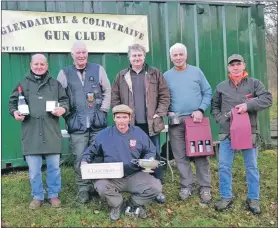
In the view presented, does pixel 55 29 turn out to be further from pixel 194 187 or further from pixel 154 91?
pixel 194 187

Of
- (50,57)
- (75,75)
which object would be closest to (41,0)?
(50,57)

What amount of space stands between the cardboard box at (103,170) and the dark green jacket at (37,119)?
1.67 feet

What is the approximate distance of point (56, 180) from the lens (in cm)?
443

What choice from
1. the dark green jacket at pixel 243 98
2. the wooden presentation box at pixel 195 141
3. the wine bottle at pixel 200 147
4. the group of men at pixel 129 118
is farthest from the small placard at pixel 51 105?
the dark green jacket at pixel 243 98

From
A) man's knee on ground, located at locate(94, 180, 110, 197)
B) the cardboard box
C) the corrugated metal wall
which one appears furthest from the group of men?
the corrugated metal wall

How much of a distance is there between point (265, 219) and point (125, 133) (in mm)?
1936

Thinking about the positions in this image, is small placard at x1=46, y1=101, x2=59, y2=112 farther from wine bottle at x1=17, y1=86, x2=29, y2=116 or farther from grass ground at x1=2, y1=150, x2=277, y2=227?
grass ground at x1=2, y1=150, x2=277, y2=227

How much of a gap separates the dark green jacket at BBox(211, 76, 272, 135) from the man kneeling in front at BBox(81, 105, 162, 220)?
2.97 ft

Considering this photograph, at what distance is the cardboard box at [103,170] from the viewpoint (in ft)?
13.2

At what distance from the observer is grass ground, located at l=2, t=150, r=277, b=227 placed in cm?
416

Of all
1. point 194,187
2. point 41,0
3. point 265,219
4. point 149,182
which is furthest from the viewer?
point 41,0

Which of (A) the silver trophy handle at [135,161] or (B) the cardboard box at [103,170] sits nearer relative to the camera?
(B) the cardboard box at [103,170]

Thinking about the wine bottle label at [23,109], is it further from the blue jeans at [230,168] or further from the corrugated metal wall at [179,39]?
the blue jeans at [230,168]

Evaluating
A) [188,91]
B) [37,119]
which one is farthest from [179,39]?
[37,119]
